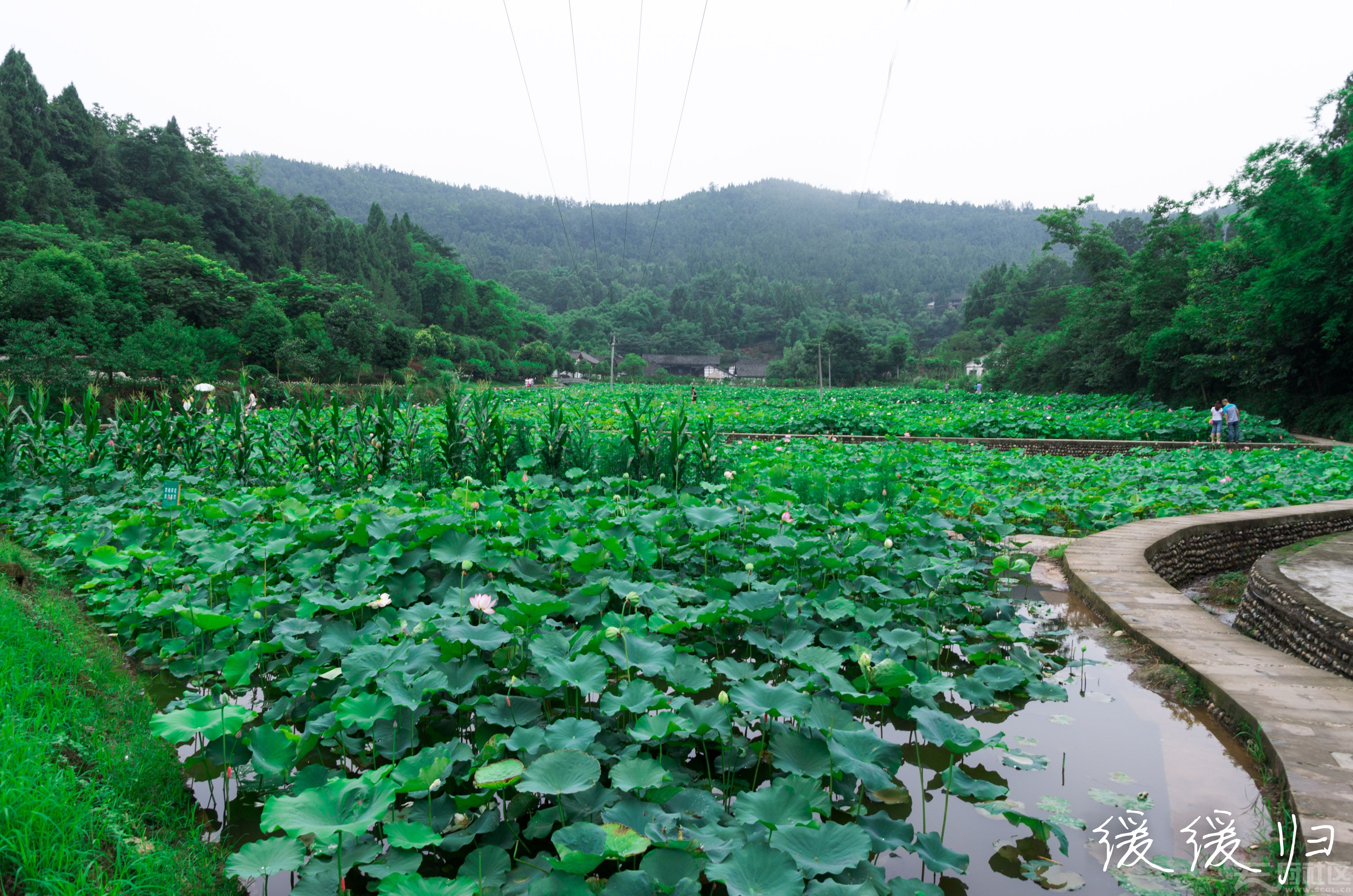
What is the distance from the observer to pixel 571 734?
1697 millimetres

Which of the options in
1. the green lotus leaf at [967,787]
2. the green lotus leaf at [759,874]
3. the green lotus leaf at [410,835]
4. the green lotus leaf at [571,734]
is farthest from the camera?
the green lotus leaf at [967,787]

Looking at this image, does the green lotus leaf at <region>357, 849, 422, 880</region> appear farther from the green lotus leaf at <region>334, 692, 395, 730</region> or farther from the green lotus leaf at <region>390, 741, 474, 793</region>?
the green lotus leaf at <region>334, 692, 395, 730</region>

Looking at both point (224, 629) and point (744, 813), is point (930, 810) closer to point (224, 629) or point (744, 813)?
point (744, 813)

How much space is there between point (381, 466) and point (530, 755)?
13.8ft

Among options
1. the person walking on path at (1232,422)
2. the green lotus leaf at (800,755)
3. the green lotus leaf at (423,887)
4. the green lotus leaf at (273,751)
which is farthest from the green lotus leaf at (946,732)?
the person walking on path at (1232,422)

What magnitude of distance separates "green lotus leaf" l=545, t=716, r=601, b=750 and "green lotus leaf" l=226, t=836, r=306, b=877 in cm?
55

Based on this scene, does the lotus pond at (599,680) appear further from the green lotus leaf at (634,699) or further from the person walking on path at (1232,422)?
the person walking on path at (1232,422)

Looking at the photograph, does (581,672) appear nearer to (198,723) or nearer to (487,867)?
(487,867)

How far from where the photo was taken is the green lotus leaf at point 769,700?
1.80m

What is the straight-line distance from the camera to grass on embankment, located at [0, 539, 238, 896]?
141 cm

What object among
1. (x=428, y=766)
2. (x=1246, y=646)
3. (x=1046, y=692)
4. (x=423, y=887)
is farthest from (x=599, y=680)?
(x=1246, y=646)

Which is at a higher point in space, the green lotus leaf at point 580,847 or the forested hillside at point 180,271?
the forested hillside at point 180,271

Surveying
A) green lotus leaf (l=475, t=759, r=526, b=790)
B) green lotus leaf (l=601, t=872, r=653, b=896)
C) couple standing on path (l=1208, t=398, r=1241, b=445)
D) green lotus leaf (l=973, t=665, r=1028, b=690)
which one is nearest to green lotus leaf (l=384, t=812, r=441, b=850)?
green lotus leaf (l=475, t=759, r=526, b=790)

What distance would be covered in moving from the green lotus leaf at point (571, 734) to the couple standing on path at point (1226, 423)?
15.2 metres
